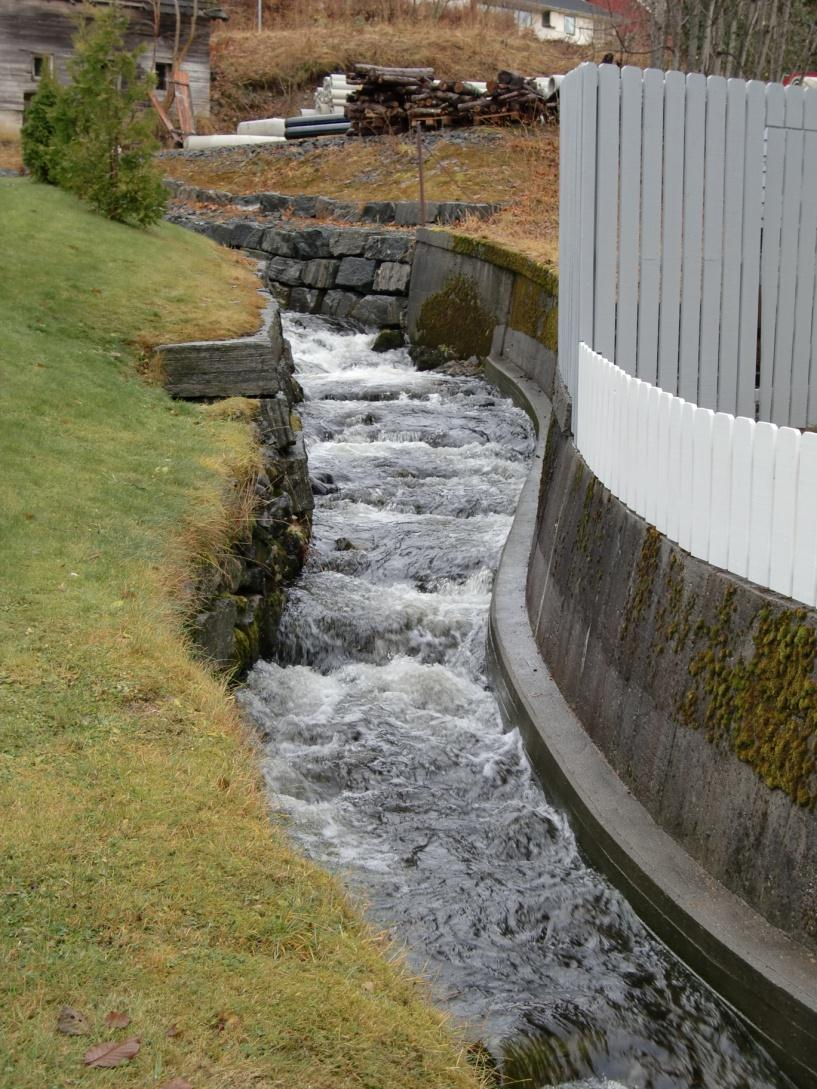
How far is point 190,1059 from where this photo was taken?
3645 millimetres

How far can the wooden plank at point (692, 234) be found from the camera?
27.5 feet

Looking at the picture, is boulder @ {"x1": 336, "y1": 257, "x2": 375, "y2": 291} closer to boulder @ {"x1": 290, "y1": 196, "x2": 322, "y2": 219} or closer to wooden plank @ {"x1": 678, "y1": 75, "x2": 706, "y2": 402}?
boulder @ {"x1": 290, "y1": 196, "x2": 322, "y2": 219}

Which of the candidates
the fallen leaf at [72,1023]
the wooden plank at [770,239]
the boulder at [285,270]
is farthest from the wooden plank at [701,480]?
the boulder at [285,270]

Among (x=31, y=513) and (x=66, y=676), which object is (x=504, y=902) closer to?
(x=66, y=676)

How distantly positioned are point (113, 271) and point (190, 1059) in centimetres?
1244

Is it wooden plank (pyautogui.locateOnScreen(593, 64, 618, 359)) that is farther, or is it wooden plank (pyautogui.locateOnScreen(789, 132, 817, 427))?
wooden plank (pyautogui.locateOnScreen(789, 132, 817, 427))

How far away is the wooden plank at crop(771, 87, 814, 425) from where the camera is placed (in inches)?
356

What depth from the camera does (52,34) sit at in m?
35.5

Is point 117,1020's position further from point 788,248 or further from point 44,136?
point 44,136

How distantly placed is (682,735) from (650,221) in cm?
400

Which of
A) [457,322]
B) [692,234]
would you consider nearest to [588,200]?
[692,234]

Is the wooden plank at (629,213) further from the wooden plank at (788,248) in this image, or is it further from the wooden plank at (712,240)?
the wooden plank at (788,248)

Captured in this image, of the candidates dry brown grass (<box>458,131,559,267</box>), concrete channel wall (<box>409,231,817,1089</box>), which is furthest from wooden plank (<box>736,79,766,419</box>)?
dry brown grass (<box>458,131,559,267</box>)

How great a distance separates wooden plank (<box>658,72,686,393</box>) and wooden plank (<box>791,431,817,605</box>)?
12.2ft
